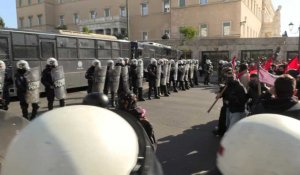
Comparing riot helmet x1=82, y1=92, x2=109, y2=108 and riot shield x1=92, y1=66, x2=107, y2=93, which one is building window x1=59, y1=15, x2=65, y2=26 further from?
riot helmet x1=82, y1=92, x2=109, y2=108

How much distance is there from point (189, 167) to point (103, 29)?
55.1 metres

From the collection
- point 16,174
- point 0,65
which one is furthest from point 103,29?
point 16,174

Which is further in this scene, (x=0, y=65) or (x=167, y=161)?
(x=0, y=65)

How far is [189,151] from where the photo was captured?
6.35 metres

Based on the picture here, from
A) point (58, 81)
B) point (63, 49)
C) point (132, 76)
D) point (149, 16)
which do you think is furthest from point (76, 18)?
point (58, 81)

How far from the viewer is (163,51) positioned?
2800 centimetres

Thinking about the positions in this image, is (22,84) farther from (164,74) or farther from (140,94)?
(164,74)

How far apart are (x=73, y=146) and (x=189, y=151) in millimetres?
4864

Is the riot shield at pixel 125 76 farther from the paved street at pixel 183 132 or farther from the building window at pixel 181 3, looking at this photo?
the building window at pixel 181 3

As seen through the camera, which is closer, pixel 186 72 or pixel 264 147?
pixel 264 147

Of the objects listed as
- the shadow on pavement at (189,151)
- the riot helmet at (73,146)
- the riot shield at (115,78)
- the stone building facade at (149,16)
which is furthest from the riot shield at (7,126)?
the stone building facade at (149,16)

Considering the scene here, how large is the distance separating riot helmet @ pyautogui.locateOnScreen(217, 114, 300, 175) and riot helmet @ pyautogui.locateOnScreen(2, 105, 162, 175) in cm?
71

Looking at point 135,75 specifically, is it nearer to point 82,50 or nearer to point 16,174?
point 82,50

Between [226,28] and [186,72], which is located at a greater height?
[226,28]
